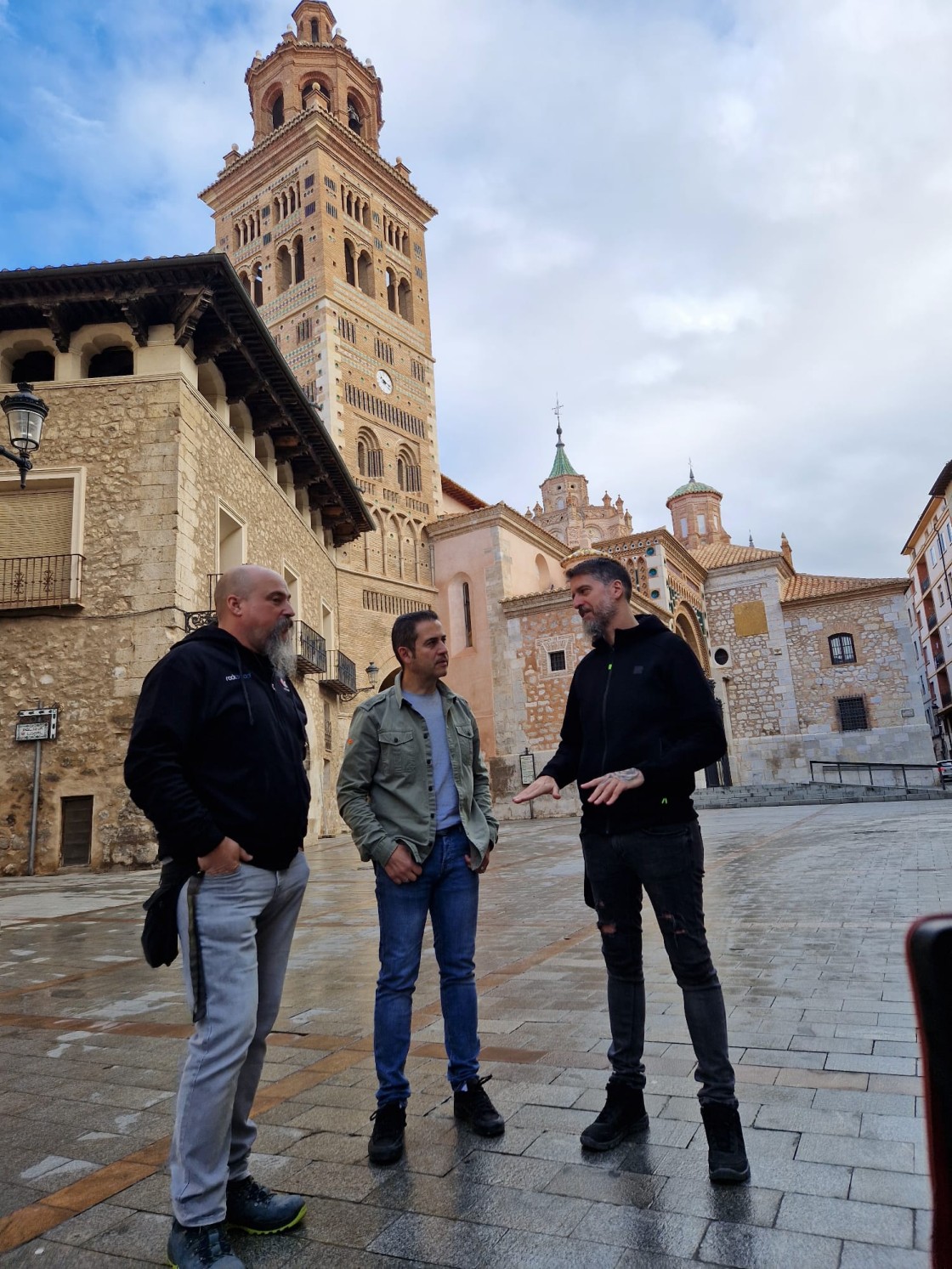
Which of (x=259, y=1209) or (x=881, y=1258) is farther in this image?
(x=259, y=1209)

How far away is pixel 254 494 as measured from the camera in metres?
17.7

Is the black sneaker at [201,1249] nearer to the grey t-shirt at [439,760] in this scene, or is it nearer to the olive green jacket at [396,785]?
the olive green jacket at [396,785]

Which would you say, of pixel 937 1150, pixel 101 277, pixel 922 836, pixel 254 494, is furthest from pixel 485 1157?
pixel 254 494

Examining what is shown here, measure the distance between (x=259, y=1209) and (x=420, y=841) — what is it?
3.79 ft

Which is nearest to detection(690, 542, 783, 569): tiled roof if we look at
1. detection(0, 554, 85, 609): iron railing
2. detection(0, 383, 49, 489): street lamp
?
detection(0, 554, 85, 609): iron railing

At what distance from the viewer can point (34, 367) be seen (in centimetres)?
1502

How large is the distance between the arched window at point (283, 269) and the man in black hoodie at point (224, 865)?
32.2 m

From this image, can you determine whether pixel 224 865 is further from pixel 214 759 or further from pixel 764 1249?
pixel 764 1249

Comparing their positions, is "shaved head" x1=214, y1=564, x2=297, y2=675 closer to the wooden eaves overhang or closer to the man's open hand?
the man's open hand

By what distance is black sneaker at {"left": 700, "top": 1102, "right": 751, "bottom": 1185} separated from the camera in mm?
2303

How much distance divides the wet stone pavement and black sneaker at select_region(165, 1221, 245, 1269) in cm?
11

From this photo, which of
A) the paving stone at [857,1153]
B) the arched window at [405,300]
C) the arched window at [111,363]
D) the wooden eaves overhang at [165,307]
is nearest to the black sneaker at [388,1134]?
the paving stone at [857,1153]

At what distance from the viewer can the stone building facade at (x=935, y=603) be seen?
43.2 meters

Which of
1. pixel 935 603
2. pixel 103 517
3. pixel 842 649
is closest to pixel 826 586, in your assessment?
pixel 842 649
